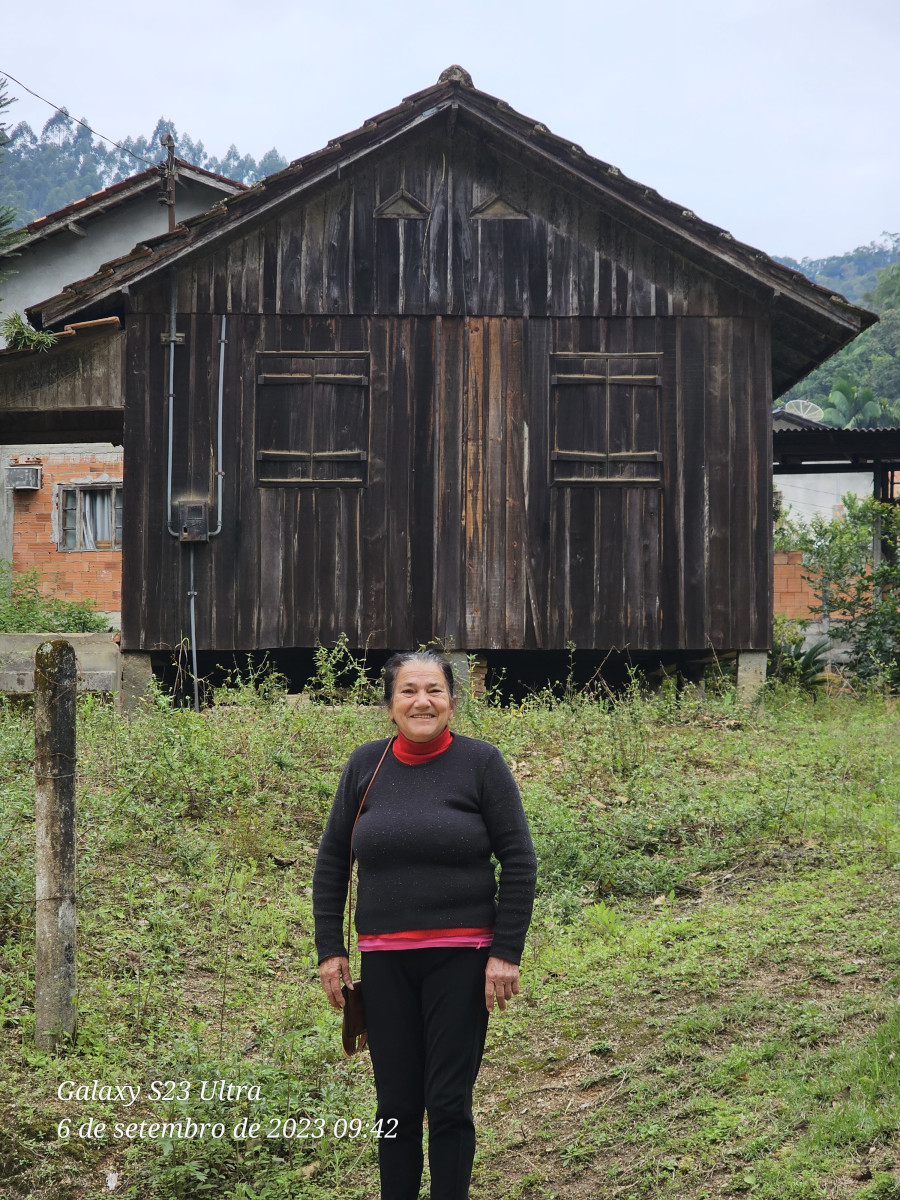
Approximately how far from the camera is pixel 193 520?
1103 cm

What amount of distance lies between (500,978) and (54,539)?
1859 cm

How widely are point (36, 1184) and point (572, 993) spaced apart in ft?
8.27

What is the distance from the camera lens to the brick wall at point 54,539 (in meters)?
20.3

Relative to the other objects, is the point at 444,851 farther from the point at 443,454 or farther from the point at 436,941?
the point at 443,454

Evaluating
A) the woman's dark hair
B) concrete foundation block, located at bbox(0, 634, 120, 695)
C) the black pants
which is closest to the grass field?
the black pants

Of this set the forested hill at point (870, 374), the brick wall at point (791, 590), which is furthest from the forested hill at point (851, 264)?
the brick wall at point (791, 590)

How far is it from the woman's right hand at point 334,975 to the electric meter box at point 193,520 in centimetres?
769

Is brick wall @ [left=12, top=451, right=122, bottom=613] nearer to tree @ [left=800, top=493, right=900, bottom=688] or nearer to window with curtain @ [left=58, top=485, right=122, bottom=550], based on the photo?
window with curtain @ [left=58, top=485, right=122, bottom=550]

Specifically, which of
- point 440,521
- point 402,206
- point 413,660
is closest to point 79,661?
point 440,521

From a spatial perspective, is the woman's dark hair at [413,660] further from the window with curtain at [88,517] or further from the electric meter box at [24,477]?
the electric meter box at [24,477]

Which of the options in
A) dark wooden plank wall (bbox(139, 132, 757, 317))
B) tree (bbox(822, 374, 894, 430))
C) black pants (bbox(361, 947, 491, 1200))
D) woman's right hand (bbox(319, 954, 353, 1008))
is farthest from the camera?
tree (bbox(822, 374, 894, 430))

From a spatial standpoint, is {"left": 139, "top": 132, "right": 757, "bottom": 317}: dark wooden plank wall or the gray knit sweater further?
{"left": 139, "top": 132, "right": 757, "bottom": 317}: dark wooden plank wall

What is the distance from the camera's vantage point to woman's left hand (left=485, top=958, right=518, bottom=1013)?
139 inches

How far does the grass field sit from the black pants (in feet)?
2.43
